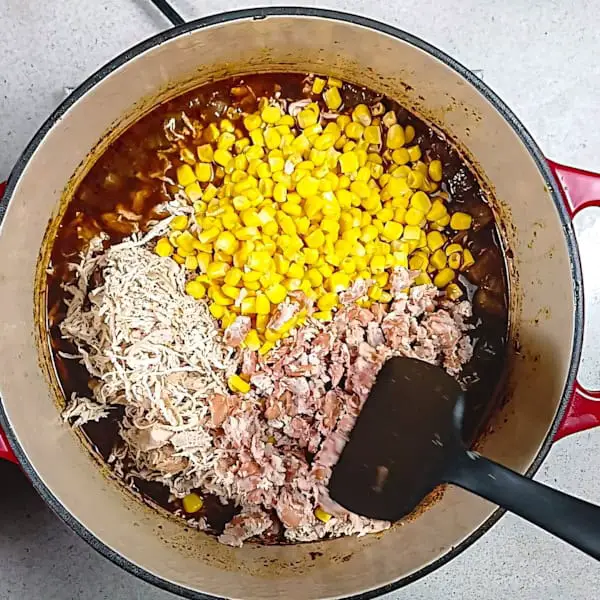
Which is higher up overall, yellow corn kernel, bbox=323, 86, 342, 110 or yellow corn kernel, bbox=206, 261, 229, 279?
yellow corn kernel, bbox=323, 86, 342, 110

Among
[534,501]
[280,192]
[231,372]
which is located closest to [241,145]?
[280,192]

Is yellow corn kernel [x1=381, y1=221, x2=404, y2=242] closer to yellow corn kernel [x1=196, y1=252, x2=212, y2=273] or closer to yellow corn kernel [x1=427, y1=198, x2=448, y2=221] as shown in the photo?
yellow corn kernel [x1=427, y1=198, x2=448, y2=221]

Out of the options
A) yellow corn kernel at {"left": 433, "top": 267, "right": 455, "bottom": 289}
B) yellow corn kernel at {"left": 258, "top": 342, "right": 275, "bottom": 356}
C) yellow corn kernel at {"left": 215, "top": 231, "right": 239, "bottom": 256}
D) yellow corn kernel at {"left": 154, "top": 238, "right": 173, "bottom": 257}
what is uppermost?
yellow corn kernel at {"left": 433, "top": 267, "right": 455, "bottom": 289}

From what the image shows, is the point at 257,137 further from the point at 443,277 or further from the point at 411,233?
the point at 443,277

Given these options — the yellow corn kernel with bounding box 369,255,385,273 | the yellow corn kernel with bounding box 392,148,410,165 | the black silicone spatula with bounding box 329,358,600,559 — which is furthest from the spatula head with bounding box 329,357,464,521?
the yellow corn kernel with bounding box 392,148,410,165

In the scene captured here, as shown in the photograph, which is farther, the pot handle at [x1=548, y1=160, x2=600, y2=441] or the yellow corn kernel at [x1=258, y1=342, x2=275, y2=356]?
the yellow corn kernel at [x1=258, y1=342, x2=275, y2=356]

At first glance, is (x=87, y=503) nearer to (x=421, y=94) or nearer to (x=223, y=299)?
(x=223, y=299)

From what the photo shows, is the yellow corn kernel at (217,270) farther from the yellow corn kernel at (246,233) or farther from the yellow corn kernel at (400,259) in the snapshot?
the yellow corn kernel at (400,259)

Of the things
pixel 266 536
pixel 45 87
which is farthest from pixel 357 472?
pixel 45 87
